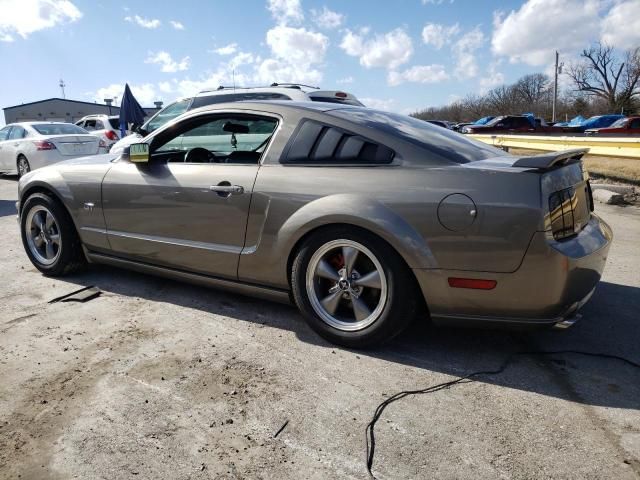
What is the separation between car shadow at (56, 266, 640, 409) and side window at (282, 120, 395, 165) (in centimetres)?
111

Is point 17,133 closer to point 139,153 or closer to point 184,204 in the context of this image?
point 139,153

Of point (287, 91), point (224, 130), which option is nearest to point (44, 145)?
point (287, 91)

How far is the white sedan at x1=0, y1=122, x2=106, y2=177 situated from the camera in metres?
11.2

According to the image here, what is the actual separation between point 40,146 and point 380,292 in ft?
35.1

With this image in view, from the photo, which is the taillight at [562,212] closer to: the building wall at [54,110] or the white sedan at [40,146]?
the white sedan at [40,146]

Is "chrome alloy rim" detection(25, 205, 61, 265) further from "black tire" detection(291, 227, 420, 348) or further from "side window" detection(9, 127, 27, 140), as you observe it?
"side window" detection(9, 127, 27, 140)

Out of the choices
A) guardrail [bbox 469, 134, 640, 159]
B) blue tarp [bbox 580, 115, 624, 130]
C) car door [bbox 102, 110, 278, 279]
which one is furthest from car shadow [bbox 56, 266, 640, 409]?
blue tarp [bbox 580, 115, 624, 130]

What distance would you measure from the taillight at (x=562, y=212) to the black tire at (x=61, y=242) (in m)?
3.67

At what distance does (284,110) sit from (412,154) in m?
0.97

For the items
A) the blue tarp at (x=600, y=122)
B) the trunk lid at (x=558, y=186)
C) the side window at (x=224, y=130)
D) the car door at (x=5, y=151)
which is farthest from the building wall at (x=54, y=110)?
the trunk lid at (x=558, y=186)

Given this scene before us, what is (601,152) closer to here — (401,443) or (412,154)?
(412,154)

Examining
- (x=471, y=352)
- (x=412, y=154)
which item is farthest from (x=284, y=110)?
(x=471, y=352)

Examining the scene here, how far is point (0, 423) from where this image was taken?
7.75ft

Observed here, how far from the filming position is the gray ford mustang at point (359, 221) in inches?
102
